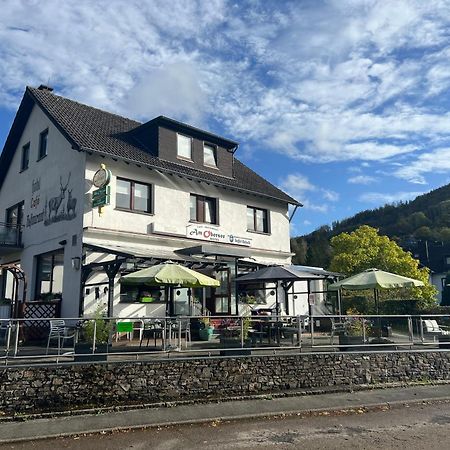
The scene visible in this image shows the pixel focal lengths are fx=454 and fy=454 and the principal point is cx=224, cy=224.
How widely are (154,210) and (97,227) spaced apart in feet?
9.19

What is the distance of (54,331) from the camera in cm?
1141

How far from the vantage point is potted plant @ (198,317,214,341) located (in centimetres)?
1264

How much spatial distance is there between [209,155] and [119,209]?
6403mm

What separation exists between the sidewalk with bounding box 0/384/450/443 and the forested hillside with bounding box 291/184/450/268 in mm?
50961

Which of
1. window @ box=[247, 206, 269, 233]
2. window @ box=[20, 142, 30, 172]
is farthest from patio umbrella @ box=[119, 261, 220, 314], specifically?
window @ box=[20, 142, 30, 172]

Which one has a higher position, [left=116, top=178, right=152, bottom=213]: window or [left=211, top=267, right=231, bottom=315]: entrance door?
[left=116, top=178, right=152, bottom=213]: window

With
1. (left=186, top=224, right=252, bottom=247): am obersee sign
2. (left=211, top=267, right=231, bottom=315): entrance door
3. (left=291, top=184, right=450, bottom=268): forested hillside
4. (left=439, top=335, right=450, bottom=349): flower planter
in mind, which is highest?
(left=291, top=184, right=450, bottom=268): forested hillside

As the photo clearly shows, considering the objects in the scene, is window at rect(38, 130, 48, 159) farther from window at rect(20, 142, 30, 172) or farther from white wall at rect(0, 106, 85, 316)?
window at rect(20, 142, 30, 172)

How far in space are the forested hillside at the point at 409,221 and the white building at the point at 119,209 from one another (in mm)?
42148

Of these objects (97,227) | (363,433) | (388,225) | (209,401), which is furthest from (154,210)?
(388,225)

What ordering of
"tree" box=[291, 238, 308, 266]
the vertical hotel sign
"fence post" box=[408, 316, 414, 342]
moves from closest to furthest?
"fence post" box=[408, 316, 414, 342]
the vertical hotel sign
"tree" box=[291, 238, 308, 266]

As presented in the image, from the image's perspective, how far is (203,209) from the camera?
2062cm

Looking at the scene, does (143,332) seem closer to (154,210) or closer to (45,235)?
(154,210)

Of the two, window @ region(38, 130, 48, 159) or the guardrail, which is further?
window @ region(38, 130, 48, 159)
